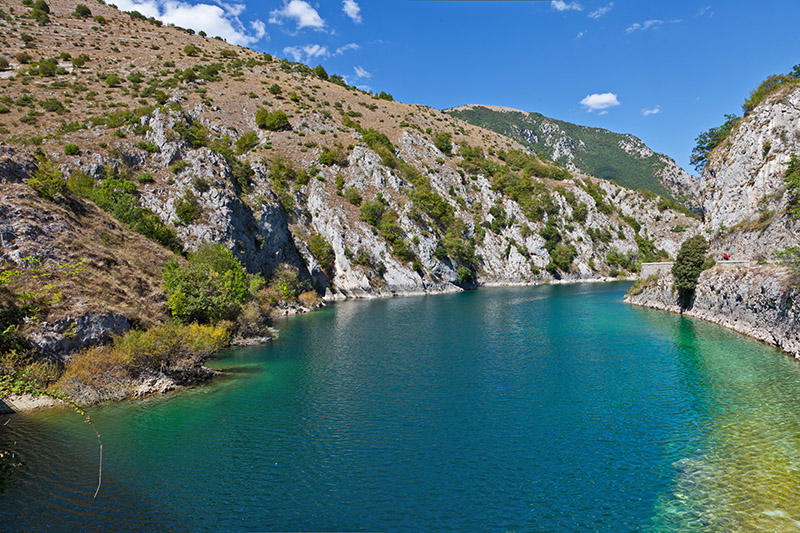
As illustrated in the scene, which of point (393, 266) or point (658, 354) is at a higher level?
point (393, 266)

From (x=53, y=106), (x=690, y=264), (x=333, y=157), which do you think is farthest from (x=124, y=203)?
(x=690, y=264)

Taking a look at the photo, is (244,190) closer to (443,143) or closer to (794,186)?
(443,143)

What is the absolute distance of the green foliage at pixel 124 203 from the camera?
1965 inches

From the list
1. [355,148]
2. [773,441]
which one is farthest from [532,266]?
[773,441]

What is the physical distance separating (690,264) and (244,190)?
72310mm

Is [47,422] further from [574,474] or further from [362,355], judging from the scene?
[574,474]

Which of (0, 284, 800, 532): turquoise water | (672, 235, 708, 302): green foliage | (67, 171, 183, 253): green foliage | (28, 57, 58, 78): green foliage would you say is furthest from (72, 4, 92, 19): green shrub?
(672, 235, 708, 302): green foliage

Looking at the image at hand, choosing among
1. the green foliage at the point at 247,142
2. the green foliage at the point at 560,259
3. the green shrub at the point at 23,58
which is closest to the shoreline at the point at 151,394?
the green foliage at the point at 560,259

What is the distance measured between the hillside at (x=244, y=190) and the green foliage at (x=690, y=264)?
46976mm

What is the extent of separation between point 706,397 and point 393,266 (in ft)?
224

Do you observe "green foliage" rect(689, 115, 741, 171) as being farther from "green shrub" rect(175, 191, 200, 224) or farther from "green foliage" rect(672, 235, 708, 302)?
"green shrub" rect(175, 191, 200, 224)

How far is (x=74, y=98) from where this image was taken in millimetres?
82812

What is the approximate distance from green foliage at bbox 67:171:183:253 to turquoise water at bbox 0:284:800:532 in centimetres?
2691

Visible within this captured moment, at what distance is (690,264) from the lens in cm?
5284
